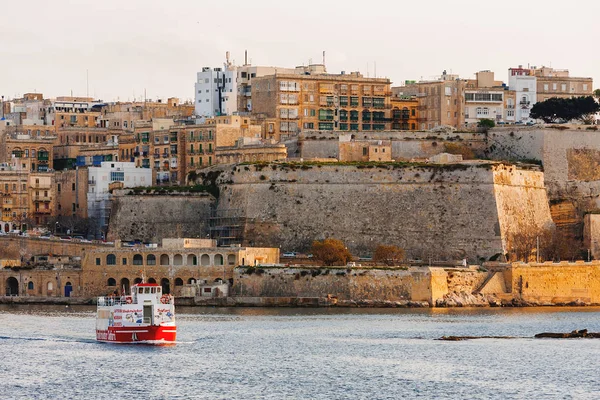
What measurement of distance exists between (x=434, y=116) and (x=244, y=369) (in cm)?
4484

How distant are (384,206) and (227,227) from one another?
6959 millimetres

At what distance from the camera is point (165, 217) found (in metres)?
77.8

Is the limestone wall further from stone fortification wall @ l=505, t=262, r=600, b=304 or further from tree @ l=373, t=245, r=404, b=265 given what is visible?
stone fortification wall @ l=505, t=262, r=600, b=304

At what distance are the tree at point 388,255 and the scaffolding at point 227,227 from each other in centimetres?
694

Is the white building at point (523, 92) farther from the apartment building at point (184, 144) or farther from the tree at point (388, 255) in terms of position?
the tree at point (388, 255)

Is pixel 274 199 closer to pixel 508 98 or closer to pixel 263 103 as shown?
pixel 263 103

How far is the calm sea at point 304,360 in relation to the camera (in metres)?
42.3

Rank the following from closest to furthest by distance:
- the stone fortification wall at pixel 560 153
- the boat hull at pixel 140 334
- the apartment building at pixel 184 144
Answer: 1. the boat hull at pixel 140 334
2. the stone fortification wall at pixel 560 153
3. the apartment building at pixel 184 144

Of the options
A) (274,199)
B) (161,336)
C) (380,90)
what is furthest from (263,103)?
(161,336)

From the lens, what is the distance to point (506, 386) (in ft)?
142

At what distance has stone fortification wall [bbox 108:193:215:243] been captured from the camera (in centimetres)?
7762

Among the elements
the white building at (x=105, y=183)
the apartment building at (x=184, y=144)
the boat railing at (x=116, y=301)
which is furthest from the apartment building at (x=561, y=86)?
the boat railing at (x=116, y=301)

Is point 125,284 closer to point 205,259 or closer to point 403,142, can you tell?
point 205,259

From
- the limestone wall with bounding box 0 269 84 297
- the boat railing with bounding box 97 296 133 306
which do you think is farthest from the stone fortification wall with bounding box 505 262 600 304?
the boat railing with bounding box 97 296 133 306
